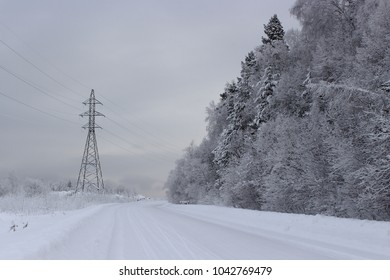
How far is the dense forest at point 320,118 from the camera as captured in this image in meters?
18.6

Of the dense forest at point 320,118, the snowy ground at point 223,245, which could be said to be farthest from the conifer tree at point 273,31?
the snowy ground at point 223,245

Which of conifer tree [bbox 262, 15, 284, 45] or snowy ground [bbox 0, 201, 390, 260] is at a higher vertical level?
conifer tree [bbox 262, 15, 284, 45]

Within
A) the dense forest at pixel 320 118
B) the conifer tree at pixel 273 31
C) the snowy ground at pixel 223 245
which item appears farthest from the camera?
the conifer tree at pixel 273 31

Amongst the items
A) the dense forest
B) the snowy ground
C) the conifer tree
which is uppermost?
the conifer tree

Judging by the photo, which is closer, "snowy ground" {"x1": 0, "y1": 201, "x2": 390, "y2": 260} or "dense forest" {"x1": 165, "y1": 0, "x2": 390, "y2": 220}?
"snowy ground" {"x1": 0, "y1": 201, "x2": 390, "y2": 260}

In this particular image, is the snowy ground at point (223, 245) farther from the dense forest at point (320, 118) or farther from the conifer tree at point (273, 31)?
the conifer tree at point (273, 31)

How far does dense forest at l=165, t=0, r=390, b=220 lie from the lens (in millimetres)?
18641

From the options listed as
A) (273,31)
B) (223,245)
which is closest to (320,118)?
(223,245)

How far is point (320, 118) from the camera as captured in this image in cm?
2547

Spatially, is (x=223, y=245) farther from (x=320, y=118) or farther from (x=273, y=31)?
(x=273, y=31)

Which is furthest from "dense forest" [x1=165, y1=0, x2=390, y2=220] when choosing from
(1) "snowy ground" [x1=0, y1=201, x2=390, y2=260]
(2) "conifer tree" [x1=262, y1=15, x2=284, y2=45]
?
(1) "snowy ground" [x1=0, y1=201, x2=390, y2=260]

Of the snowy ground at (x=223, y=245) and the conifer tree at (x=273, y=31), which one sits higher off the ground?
the conifer tree at (x=273, y=31)

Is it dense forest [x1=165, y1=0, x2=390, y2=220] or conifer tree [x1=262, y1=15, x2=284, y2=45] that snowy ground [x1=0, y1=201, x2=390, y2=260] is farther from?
conifer tree [x1=262, y1=15, x2=284, y2=45]

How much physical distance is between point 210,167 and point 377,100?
44678mm
